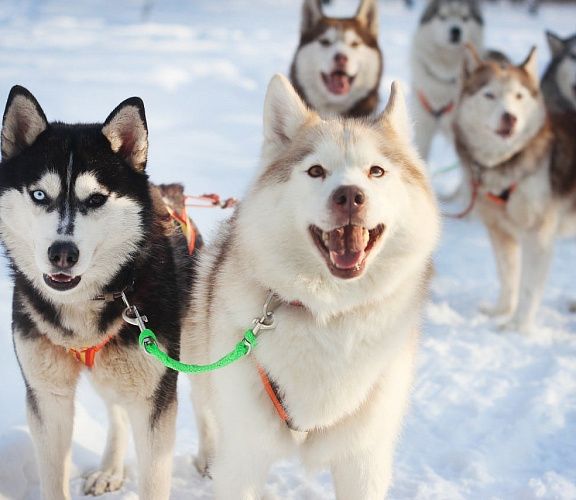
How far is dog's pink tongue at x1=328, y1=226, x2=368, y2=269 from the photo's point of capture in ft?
5.92

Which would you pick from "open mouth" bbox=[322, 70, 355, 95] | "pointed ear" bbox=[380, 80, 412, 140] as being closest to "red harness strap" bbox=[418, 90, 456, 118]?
"open mouth" bbox=[322, 70, 355, 95]

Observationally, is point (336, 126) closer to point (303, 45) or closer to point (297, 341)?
point (297, 341)

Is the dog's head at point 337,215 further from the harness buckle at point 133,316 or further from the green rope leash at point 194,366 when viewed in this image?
the harness buckle at point 133,316

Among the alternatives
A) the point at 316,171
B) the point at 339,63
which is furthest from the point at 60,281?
the point at 339,63

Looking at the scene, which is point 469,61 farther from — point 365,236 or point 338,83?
point 365,236

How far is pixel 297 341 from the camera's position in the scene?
6.36 ft

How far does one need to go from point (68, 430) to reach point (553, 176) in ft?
11.2

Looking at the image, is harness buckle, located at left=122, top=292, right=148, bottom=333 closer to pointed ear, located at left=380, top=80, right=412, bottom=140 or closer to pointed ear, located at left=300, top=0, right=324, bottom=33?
pointed ear, located at left=380, top=80, right=412, bottom=140

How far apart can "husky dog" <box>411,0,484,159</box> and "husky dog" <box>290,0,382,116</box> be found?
129 cm

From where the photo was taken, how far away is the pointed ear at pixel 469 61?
4605 millimetres

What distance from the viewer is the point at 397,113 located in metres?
2.15

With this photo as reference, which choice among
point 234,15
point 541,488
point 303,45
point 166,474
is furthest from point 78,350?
point 234,15

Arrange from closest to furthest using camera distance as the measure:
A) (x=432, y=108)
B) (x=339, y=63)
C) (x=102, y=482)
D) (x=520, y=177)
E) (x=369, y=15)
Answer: (x=102, y=482) → (x=520, y=177) → (x=339, y=63) → (x=369, y=15) → (x=432, y=108)

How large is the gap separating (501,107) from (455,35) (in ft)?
8.12
